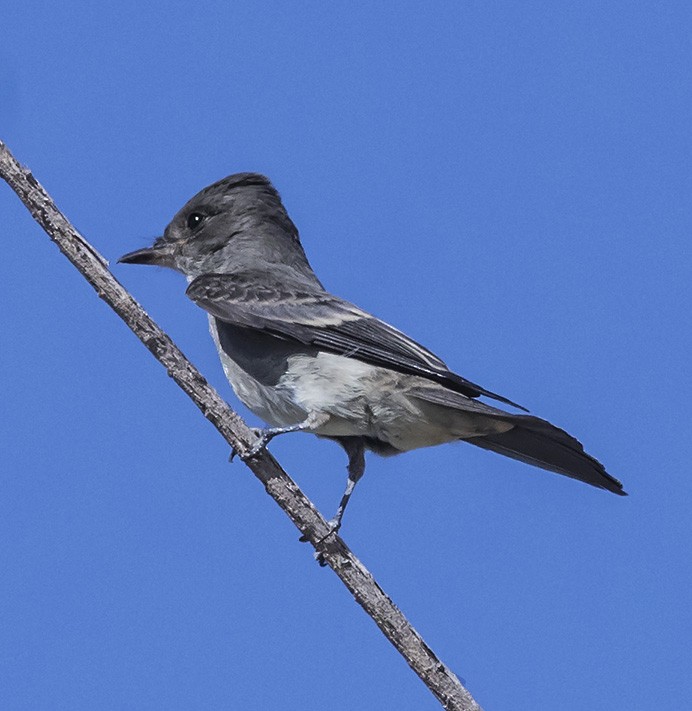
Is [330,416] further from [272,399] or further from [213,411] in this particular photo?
[213,411]

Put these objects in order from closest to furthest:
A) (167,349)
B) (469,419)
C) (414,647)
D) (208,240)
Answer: (414,647)
(167,349)
(469,419)
(208,240)

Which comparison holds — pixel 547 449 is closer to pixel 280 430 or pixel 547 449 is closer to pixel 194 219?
pixel 280 430

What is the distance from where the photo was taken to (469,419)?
6.99 metres

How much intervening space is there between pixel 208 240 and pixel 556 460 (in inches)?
132

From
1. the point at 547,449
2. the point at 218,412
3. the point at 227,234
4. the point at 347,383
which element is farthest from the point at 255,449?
the point at 227,234

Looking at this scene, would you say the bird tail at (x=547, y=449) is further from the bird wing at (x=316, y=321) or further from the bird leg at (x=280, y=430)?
the bird leg at (x=280, y=430)

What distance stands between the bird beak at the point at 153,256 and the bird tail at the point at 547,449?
113 inches

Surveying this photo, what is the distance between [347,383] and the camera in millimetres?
7098

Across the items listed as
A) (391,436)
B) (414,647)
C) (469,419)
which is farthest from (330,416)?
(414,647)

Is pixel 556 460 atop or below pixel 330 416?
below

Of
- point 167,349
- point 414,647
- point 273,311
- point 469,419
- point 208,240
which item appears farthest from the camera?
point 208,240

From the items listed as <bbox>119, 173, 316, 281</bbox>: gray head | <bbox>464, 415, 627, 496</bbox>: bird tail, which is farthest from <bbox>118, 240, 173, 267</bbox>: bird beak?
<bbox>464, 415, 627, 496</bbox>: bird tail

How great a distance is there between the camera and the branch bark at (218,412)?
18.0 feet

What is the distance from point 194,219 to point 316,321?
202 cm
